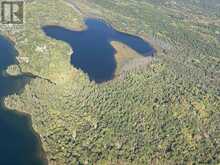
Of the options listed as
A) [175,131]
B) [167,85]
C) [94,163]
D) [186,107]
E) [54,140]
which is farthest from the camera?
[167,85]

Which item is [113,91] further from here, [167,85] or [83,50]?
[83,50]

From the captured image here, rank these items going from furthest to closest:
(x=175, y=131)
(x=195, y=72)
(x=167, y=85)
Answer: (x=195, y=72)
(x=167, y=85)
(x=175, y=131)

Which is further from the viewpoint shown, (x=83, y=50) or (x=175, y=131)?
(x=83, y=50)

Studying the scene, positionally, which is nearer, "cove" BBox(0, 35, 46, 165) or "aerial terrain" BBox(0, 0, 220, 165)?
"cove" BBox(0, 35, 46, 165)

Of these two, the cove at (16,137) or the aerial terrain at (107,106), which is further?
the aerial terrain at (107,106)

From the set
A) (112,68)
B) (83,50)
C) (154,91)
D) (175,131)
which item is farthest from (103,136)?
(83,50)

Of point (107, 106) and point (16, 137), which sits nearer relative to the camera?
point (16, 137)

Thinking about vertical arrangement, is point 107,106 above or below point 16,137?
above
